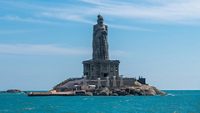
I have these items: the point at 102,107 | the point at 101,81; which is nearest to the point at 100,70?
the point at 101,81

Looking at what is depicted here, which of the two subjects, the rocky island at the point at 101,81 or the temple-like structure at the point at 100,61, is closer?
the rocky island at the point at 101,81

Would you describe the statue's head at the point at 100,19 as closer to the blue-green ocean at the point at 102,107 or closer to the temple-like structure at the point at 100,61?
the temple-like structure at the point at 100,61

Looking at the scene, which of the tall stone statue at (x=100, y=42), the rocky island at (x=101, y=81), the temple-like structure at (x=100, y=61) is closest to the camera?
the rocky island at (x=101, y=81)

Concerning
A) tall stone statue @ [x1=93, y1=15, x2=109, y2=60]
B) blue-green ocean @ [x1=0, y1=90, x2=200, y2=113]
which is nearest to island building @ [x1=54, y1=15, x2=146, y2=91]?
tall stone statue @ [x1=93, y1=15, x2=109, y2=60]

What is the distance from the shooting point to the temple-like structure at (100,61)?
535ft

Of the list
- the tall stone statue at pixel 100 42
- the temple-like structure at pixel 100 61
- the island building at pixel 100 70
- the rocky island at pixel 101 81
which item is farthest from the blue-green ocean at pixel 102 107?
the tall stone statue at pixel 100 42

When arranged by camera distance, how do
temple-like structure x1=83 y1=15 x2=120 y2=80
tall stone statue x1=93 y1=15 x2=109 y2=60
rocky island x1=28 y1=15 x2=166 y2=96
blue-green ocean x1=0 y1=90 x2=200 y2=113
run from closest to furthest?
1. blue-green ocean x1=0 y1=90 x2=200 y2=113
2. rocky island x1=28 y1=15 x2=166 y2=96
3. temple-like structure x1=83 y1=15 x2=120 y2=80
4. tall stone statue x1=93 y1=15 x2=109 y2=60

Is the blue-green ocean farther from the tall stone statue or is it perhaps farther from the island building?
the tall stone statue

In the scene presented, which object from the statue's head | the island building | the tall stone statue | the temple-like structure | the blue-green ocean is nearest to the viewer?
the blue-green ocean

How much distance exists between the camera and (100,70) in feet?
534

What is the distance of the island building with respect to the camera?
6186 inches

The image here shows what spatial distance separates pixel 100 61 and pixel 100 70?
2.53 m

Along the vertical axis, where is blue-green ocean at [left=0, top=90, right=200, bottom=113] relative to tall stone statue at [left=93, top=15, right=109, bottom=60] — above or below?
below

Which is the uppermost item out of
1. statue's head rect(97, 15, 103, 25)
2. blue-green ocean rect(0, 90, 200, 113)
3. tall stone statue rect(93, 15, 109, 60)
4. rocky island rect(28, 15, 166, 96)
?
statue's head rect(97, 15, 103, 25)
